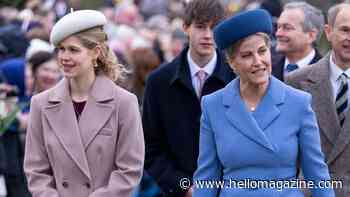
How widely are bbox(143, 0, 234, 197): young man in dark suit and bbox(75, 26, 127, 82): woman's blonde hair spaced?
1053 millimetres

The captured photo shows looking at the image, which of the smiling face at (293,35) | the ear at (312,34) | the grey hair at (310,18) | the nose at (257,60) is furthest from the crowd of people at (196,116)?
the grey hair at (310,18)

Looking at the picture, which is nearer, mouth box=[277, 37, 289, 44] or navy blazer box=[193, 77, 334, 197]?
navy blazer box=[193, 77, 334, 197]

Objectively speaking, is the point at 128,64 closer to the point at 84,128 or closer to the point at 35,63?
the point at 35,63

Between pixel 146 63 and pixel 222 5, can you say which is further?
pixel 146 63

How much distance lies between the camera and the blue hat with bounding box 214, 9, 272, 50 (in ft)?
27.0

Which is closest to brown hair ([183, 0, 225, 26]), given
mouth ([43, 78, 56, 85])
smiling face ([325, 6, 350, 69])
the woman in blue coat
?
smiling face ([325, 6, 350, 69])

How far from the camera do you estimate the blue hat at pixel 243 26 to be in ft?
27.0

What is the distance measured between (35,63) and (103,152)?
5.08 meters

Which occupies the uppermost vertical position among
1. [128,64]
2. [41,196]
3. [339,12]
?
[339,12]

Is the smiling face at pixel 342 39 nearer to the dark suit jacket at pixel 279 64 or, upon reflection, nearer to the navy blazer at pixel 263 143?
the dark suit jacket at pixel 279 64

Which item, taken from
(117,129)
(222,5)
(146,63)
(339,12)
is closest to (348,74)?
(339,12)

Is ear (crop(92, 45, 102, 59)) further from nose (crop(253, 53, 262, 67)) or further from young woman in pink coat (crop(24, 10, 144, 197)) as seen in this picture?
nose (crop(253, 53, 262, 67))

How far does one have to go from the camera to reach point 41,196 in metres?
8.54

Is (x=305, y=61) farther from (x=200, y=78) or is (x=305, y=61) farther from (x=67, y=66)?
(x=67, y=66)
